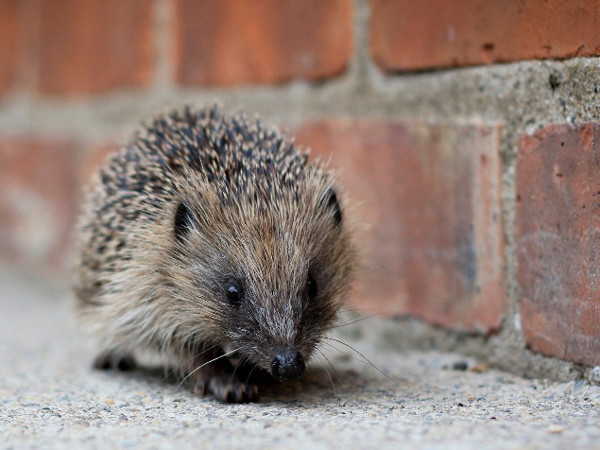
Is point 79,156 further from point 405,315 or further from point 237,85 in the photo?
point 405,315

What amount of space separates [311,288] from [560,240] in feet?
2.22

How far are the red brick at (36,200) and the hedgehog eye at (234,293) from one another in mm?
2171

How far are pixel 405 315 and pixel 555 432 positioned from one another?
111cm

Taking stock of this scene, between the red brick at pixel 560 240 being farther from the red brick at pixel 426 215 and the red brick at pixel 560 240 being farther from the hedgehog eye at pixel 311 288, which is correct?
the hedgehog eye at pixel 311 288

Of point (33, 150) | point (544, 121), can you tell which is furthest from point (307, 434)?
point (33, 150)

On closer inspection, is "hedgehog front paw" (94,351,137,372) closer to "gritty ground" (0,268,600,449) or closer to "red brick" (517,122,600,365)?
"gritty ground" (0,268,600,449)

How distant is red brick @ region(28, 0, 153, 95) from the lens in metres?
3.82

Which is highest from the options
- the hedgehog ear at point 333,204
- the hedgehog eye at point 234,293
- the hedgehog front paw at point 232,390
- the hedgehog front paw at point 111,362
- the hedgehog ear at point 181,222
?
the hedgehog ear at point 333,204

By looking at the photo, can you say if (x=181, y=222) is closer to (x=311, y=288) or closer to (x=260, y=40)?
(x=311, y=288)

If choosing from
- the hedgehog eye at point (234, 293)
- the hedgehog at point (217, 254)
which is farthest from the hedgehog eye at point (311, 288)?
the hedgehog eye at point (234, 293)

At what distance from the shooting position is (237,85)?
3.38 meters

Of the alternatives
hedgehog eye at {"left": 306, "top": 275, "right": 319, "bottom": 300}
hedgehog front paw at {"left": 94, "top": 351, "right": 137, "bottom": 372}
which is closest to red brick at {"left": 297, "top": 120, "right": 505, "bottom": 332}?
hedgehog eye at {"left": 306, "top": 275, "right": 319, "bottom": 300}

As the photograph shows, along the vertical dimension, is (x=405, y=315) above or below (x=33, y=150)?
below

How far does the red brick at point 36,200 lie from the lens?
438 centimetres
